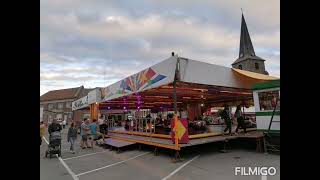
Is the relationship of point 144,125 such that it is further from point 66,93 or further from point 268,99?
point 66,93

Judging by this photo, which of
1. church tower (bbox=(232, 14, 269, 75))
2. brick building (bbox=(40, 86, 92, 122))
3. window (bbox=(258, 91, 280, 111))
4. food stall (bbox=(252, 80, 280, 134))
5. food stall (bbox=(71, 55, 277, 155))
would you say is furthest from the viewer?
brick building (bbox=(40, 86, 92, 122))

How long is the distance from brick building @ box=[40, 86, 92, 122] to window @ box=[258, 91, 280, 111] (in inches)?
Answer: 2865

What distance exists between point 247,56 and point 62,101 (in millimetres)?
53620

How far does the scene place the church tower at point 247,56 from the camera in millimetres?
62219

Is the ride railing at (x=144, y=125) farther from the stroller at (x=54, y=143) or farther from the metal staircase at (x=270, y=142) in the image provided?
the metal staircase at (x=270, y=142)

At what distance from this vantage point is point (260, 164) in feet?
31.2

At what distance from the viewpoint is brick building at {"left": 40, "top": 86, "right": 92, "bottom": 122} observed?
8144cm

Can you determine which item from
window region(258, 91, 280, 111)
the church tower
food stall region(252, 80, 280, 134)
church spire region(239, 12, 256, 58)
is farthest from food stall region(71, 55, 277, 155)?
church spire region(239, 12, 256, 58)

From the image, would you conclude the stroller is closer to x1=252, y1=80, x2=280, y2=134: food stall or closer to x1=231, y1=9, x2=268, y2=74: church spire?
x1=252, y1=80, x2=280, y2=134: food stall

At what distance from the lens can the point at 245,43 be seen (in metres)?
64.1

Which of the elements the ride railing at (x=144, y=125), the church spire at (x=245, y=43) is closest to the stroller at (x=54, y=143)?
the ride railing at (x=144, y=125)

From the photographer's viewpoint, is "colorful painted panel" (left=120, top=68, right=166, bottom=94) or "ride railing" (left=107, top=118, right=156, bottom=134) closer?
"colorful painted panel" (left=120, top=68, right=166, bottom=94)

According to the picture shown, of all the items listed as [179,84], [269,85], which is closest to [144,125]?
[179,84]

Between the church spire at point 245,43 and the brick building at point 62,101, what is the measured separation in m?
46.1
